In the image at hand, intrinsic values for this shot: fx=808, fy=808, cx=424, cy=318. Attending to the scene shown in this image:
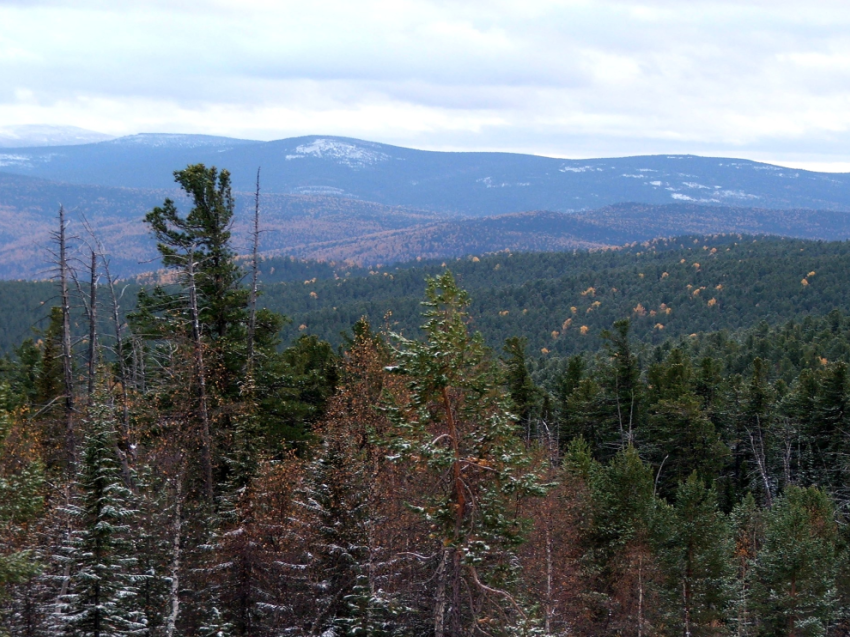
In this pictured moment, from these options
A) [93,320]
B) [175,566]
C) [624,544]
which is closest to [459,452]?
[175,566]

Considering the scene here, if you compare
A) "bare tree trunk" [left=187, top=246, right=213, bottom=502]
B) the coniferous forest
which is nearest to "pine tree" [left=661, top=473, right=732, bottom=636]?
the coniferous forest

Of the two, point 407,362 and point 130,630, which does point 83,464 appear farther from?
point 407,362

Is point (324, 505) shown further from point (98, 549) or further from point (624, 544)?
point (624, 544)

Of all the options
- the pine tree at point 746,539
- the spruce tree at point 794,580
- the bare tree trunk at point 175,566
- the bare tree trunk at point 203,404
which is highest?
the bare tree trunk at point 203,404

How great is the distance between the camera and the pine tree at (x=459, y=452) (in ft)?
51.5

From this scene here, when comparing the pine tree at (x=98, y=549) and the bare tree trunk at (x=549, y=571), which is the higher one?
the pine tree at (x=98, y=549)

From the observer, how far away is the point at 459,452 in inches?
642

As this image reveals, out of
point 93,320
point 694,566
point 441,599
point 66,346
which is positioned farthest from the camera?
point 694,566

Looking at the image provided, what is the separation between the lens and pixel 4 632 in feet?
52.9

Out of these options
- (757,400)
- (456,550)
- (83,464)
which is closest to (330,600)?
(456,550)

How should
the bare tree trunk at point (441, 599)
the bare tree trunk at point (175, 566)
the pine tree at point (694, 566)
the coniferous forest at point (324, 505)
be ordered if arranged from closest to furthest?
1. the bare tree trunk at point (441, 599)
2. the coniferous forest at point (324, 505)
3. the bare tree trunk at point (175, 566)
4. the pine tree at point (694, 566)

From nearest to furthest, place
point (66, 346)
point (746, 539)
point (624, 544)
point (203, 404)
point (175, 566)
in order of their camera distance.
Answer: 1. point (175, 566)
2. point (203, 404)
3. point (66, 346)
4. point (624, 544)
5. point (746, 539)

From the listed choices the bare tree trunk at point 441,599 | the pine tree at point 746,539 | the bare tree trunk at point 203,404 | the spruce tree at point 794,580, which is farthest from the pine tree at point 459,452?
the pine tree at point 746,539

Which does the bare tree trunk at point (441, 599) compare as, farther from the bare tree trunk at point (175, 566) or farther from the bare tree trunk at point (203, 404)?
the bare tree trunk at point (203, 404)
